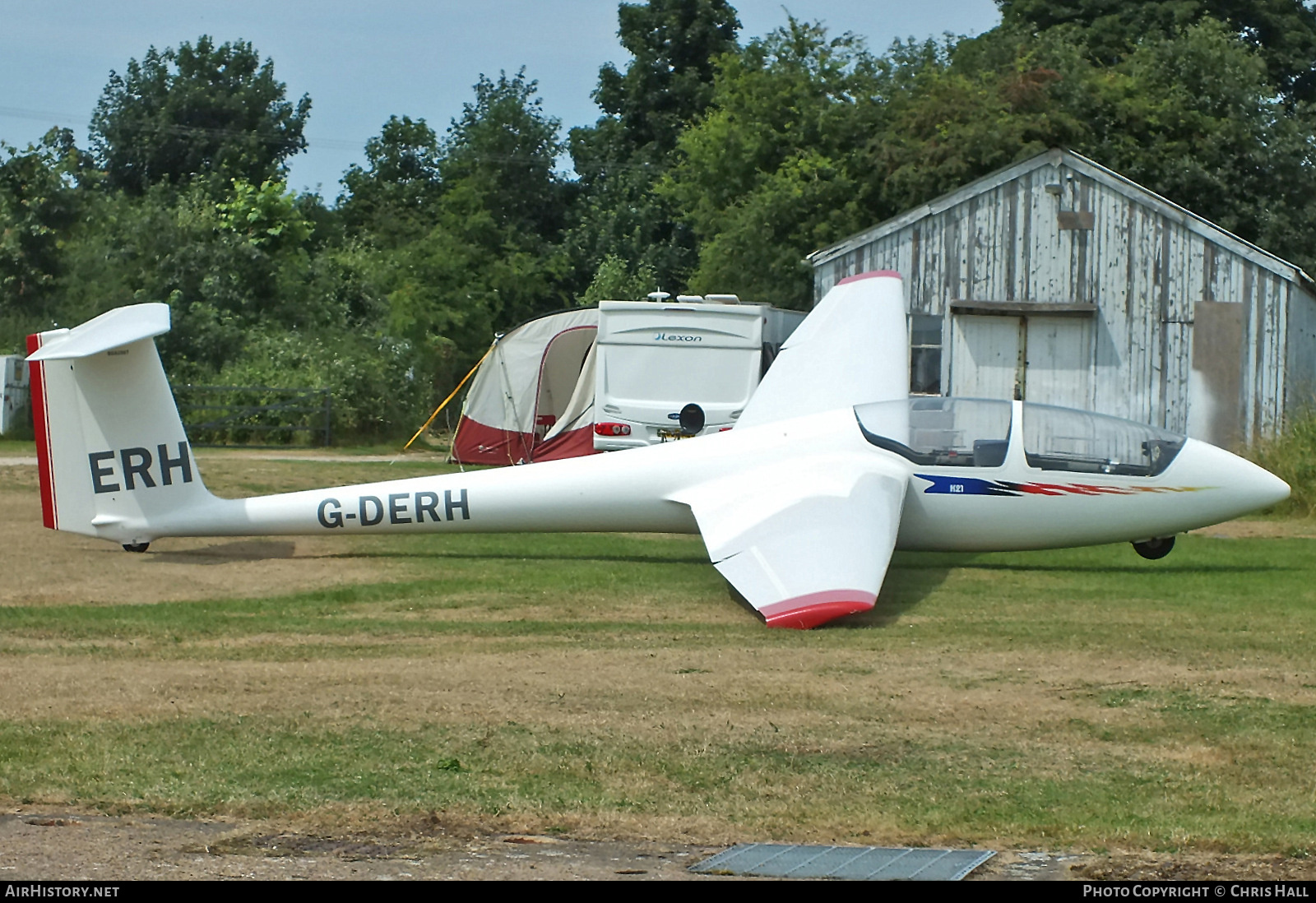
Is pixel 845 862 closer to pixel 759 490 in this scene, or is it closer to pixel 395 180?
pixel 759 490

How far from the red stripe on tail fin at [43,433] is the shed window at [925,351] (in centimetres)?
1396

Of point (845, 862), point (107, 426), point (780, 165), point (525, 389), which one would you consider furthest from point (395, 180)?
point (845, 862)

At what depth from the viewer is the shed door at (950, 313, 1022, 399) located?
75.5ft

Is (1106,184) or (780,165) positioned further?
(780,165)

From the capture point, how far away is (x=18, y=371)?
30.7 metres

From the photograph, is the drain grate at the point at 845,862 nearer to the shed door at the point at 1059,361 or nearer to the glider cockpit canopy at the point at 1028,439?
the glider cockpit canopy at the point at 1028,439

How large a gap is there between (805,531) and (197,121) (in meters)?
65.1

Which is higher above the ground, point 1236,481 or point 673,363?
point 673,363

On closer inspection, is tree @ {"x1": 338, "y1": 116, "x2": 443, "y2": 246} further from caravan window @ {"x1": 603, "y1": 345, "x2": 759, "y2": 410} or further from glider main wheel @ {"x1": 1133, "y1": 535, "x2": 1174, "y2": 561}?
glider main wheel @ {"x1": 1133, "y1": 535, "x2": 1174, "y2": 561}

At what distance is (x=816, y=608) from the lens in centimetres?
992

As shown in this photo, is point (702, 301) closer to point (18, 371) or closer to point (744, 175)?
point (18, 371)

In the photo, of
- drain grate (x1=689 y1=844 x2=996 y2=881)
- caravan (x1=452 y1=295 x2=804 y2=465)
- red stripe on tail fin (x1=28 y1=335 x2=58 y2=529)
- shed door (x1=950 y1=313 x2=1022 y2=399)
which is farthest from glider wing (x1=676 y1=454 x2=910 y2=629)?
shed door (x1=950 y1=313 x2=1022 y2=399)

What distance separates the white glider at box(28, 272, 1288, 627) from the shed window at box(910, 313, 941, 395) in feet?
31.4
